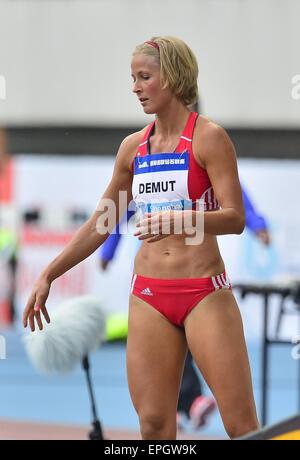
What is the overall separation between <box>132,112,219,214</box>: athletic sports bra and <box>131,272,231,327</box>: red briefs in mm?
274

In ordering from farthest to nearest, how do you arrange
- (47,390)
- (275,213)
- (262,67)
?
(262,67)
(275,213)
(47,390)

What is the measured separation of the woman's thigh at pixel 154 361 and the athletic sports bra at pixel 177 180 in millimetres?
409

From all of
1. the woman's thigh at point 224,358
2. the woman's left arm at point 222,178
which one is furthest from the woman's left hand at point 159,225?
the woman's thigh at point 224,358

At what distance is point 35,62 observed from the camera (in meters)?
13.6

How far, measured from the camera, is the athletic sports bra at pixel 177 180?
12.3ft

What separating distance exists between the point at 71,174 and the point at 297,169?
2.62 m

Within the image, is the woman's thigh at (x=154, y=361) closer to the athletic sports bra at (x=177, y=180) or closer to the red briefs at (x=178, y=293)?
the red briefs at (x=178, y=293)

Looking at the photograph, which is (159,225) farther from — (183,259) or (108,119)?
(108,119)

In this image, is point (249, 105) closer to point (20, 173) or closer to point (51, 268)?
point (20, 173)

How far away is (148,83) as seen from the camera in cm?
375

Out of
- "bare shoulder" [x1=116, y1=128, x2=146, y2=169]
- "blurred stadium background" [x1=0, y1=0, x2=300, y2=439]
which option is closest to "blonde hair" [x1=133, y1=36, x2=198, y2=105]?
"bare shoulder" [x1=116, y1=128, x2=146, y2=169]

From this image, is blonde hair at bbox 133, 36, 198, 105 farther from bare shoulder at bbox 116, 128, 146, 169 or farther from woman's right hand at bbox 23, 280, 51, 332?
woman's right hand at bbox 23, 280, 51, 332

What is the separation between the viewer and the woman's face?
373 centimetres

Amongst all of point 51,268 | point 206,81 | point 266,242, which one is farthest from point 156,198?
point 206,81
